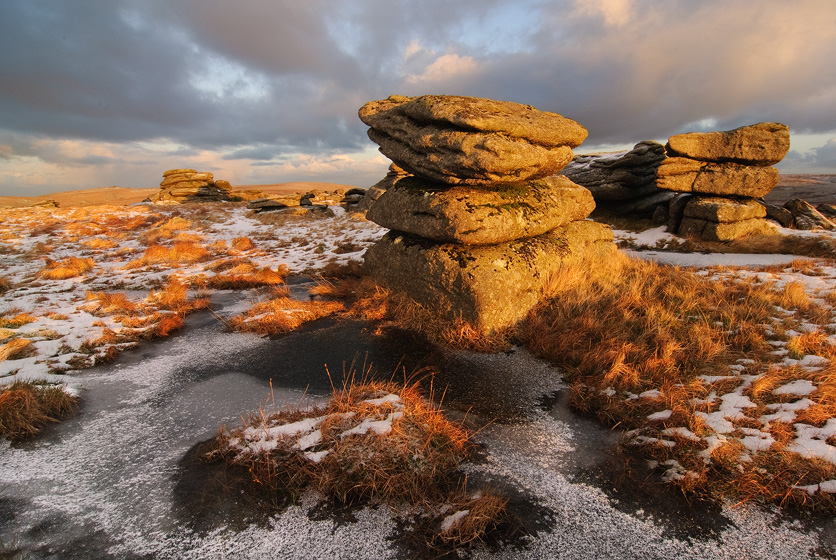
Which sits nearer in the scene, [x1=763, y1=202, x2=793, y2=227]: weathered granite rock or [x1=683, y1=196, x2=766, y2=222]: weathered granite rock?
[x1=683, y1=196, x2=766, y2=222]: weathered granite rock

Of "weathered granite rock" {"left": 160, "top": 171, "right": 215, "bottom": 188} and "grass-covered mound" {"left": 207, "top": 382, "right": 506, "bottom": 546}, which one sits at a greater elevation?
"weathered granite rock" {"left": 160, "top": 171, "right": 215, "bottom": 188}

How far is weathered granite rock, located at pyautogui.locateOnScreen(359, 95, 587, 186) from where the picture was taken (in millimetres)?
7238

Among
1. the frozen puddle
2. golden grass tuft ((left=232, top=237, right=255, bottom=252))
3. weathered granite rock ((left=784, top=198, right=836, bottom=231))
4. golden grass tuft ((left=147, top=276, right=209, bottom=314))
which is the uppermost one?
weathered granite rock ((left=784, top=198, right=836, bottom=231))

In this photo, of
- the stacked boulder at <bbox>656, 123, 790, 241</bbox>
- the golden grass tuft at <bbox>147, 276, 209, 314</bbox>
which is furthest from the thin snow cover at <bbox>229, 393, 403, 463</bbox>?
the stacked boulder at <bbox>656, 123, 790, 241</bbox>

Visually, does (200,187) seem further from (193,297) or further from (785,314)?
(785,314)

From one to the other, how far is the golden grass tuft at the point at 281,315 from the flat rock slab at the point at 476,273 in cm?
160

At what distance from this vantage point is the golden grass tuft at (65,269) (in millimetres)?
12828

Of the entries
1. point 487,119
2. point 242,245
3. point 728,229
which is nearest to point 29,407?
point 487,119

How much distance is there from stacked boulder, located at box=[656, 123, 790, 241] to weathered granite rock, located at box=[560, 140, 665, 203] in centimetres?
137

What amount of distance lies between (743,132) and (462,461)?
18.5 m

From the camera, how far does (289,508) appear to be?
3346mm

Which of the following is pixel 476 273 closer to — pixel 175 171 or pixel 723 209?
pixel 723 209

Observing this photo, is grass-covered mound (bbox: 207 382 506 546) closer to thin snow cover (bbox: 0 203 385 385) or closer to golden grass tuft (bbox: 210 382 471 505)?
golden grass tuft (bbox: 210 382 471 505)

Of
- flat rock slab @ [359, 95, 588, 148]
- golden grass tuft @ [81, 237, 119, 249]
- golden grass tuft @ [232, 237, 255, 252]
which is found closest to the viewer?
flat rock slab @ [359, 95, 588, 148]
